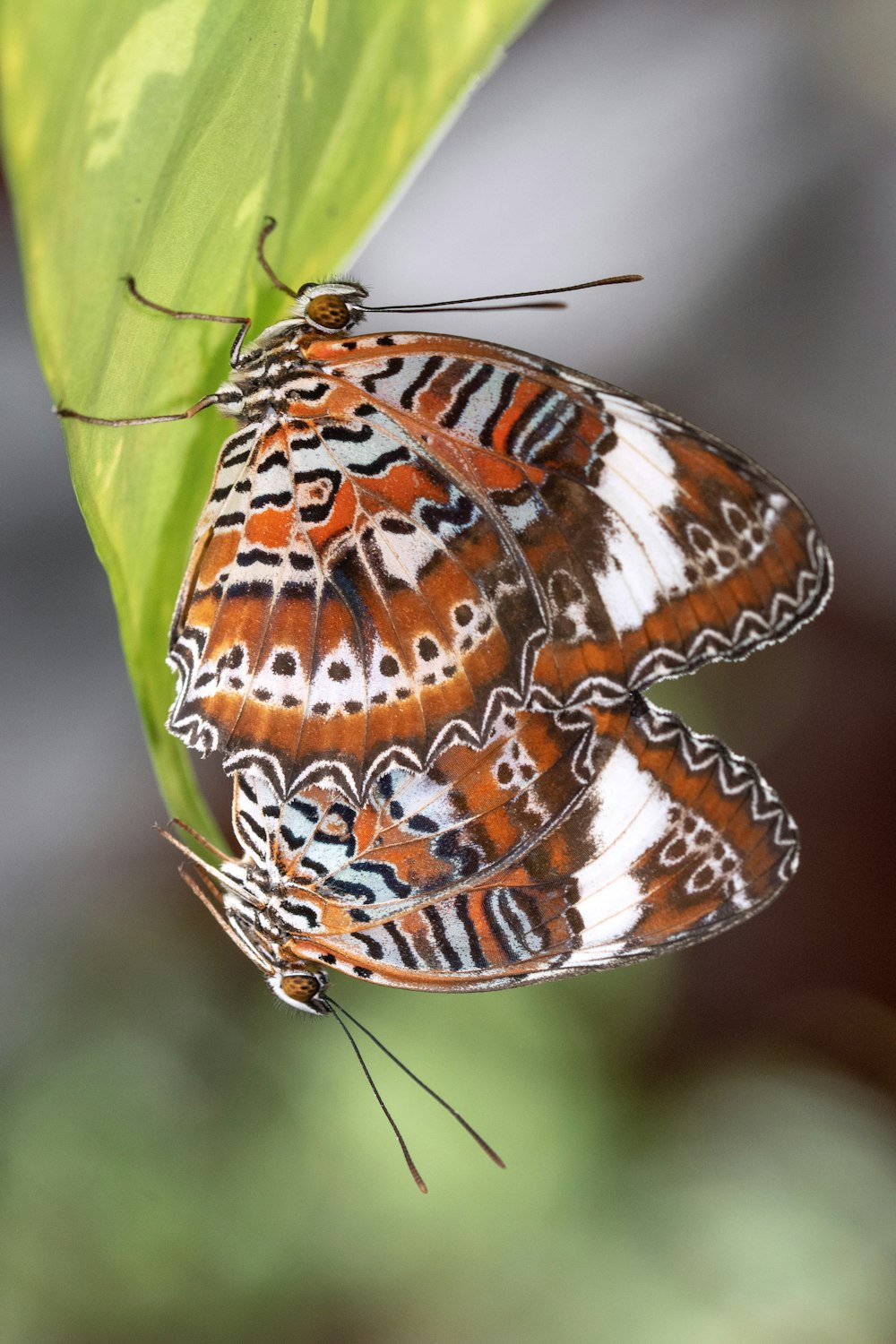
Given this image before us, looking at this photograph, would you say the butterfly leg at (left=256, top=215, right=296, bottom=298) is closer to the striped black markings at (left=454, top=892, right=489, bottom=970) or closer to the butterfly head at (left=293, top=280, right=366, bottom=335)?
the butterfly head at (left=293, top=280, right=366, bottom=335)

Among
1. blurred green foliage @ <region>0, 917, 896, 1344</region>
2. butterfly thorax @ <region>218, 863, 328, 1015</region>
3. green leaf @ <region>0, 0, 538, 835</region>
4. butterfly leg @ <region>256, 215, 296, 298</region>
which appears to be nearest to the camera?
green leaf @ <region>0, 0, 538, 835</region>

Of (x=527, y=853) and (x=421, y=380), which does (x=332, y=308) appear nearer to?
(x=421, y=380)

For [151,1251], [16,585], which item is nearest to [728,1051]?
[151,1251]

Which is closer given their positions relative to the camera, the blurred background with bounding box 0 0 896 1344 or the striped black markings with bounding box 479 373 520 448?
the striped black markings with bounding box 479 373 520 448

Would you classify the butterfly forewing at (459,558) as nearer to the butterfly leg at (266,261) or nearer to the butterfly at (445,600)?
the butterfly at (445,600)

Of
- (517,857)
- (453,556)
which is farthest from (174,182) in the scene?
(517,857)

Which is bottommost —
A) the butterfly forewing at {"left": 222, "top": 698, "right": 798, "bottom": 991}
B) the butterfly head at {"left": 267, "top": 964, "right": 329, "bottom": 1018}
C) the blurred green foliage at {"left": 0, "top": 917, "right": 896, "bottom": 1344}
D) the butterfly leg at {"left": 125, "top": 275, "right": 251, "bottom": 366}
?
the blurred green foliage at {"left": 0, "top": 917, "right": 896, "bottom": 1344}

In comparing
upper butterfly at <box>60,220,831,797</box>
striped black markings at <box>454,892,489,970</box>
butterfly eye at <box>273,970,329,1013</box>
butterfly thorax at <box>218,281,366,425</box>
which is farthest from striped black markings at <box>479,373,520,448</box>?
butterfly eye at <box>273,970,329,1013</box>

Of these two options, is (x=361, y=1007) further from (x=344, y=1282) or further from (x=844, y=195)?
(x=844, y=195)
